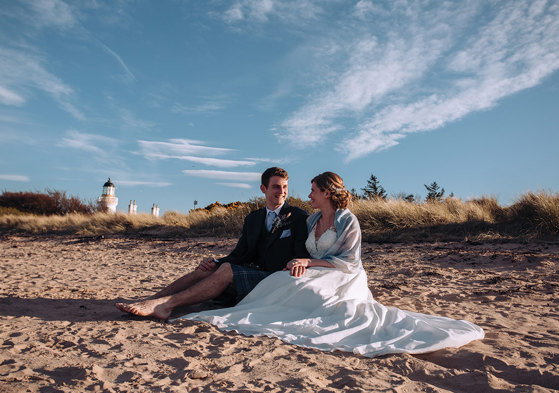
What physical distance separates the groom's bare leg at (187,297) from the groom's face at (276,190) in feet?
2.86

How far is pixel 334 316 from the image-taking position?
400 centimetres

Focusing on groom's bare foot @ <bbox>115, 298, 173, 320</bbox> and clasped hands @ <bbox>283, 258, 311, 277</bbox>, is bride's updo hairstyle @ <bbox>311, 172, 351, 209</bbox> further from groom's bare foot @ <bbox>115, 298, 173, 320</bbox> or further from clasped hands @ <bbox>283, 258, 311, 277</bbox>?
groom's bare foot @ <bbox>115, 298, 173, 320</bbox>

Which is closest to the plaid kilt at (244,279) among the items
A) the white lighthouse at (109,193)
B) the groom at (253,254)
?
the groom at (253,254)

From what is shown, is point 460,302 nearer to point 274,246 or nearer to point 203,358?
point 274,246

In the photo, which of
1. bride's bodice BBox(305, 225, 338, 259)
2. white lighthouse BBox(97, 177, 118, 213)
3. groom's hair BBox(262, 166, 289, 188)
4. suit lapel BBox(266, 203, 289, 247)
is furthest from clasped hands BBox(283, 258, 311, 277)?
white lighthouse BBox(97, 177, 118, 213)

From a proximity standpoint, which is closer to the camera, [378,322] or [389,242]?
[378,322]

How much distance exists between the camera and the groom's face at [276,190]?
4621 millimetres

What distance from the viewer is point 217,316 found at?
421 centimetres

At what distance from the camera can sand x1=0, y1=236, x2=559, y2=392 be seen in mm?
2852

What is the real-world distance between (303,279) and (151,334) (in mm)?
1520

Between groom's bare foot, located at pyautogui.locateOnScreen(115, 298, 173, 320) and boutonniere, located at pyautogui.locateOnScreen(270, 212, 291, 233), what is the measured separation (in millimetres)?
1422

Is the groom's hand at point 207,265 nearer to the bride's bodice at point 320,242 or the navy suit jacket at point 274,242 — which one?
the navy suit jacket at point 274,242

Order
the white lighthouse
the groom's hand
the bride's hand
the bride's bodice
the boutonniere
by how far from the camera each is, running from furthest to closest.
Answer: the white lighthouse, the groom's hand, the boutonniere, the bride's bodice, the bride's hand

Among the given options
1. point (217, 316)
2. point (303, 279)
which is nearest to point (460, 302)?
point (303, 279)
